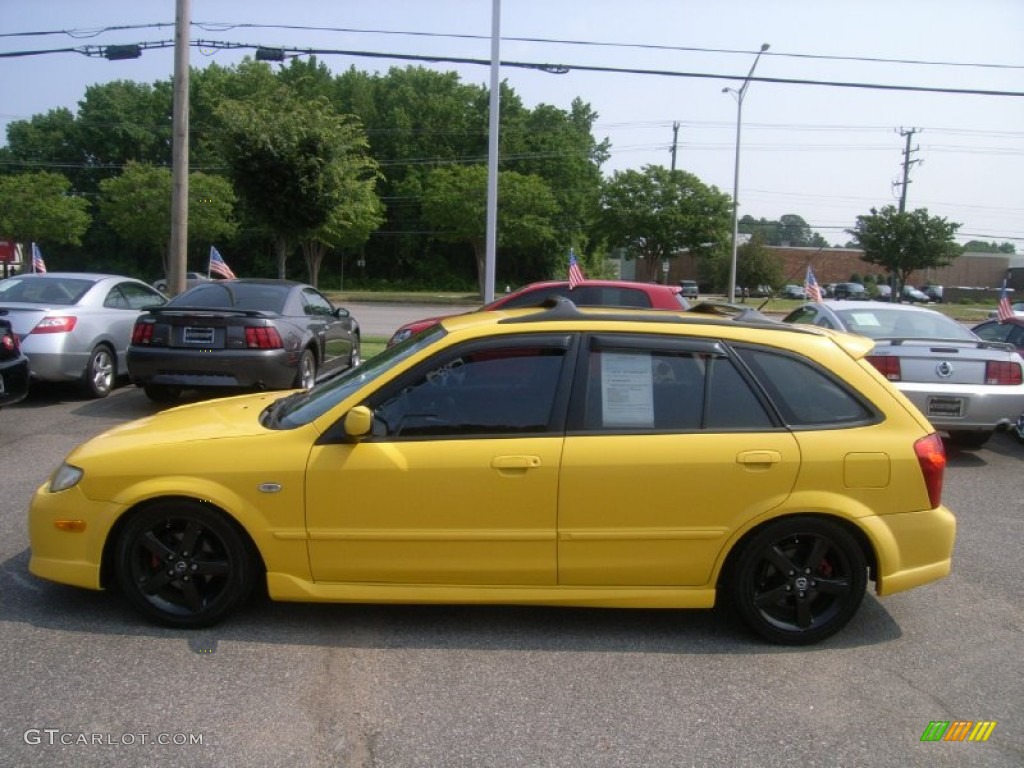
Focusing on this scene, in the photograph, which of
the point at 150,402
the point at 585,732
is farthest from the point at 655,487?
the point at 150,402

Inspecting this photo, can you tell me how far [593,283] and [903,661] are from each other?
710cm

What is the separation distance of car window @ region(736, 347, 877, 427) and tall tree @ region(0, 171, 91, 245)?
186 feet

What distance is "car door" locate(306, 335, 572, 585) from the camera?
3.73m

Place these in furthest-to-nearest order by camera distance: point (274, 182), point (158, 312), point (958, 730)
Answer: point (274, 182) → point (158, 312) → point (958, 730)

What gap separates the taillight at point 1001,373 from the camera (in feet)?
25.5

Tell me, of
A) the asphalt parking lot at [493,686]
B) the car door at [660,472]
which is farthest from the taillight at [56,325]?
the car door at [660,472]

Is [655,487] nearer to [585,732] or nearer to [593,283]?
[585,732]

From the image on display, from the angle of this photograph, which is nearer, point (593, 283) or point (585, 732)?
point (585, 732)

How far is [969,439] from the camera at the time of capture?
9.02 metres

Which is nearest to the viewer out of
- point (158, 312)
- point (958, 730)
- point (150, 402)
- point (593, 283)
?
point (958, 730)

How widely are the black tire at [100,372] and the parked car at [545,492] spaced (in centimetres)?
603

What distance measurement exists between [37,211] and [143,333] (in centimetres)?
5040

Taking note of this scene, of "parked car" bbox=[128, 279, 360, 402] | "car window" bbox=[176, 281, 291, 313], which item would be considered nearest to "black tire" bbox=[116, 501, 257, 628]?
"parked car" bbox=[128, 279, 360, 402]

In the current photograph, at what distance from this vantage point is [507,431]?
12.6 ft
